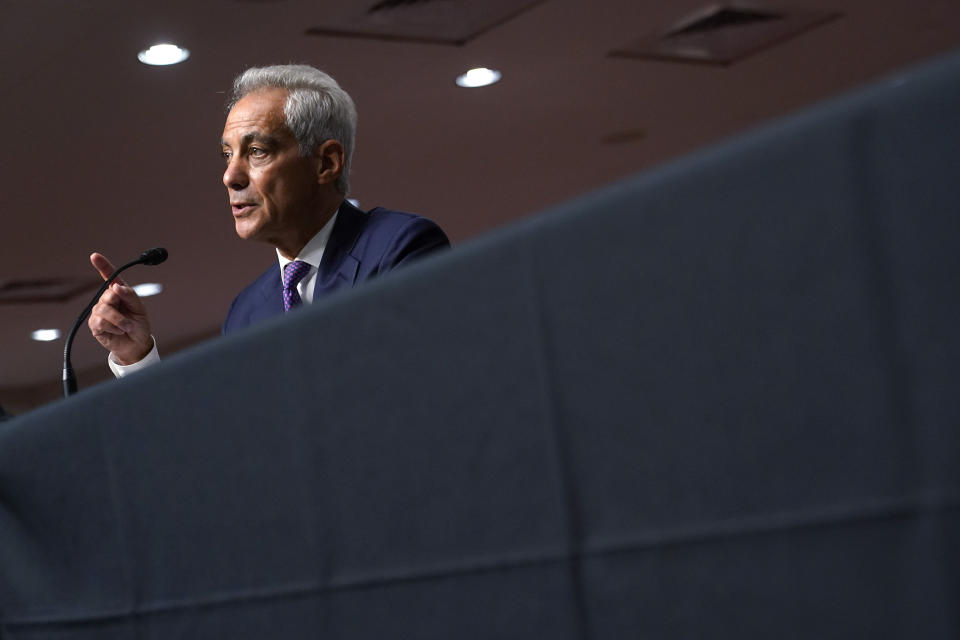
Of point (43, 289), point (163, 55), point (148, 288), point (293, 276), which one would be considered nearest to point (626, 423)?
point (293, 276)

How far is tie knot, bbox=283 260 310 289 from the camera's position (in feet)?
6.26

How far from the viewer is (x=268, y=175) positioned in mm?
1983

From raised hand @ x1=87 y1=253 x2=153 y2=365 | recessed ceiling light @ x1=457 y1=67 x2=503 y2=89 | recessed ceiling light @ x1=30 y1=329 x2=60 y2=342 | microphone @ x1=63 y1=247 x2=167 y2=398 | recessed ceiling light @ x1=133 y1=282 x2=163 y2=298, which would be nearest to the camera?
microphone @ x1=63 y1=247 x2=167 y2=398

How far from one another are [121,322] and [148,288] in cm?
639

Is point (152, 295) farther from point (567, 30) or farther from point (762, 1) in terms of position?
point (762, 1)

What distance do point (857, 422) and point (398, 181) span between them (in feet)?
19.3

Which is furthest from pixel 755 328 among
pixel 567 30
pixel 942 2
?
pixel 942 2

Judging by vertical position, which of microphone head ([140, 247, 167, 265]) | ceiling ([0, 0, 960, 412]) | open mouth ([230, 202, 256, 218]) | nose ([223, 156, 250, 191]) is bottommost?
microphone head ([140, 247, 167, 265])

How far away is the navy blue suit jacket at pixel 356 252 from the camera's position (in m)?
1.74

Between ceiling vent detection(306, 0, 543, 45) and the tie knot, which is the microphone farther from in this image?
ceiling vent detection(306, 0, 543, 45)

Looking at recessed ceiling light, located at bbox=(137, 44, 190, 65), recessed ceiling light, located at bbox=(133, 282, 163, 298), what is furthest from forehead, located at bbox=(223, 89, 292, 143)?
recessed ceiling light, located at bbox=(133, 282, 163, 298)

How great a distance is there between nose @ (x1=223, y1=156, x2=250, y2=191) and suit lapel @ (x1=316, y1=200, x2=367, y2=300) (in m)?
0.17

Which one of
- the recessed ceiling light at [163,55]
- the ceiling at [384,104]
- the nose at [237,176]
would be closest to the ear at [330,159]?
the nose at [237,176]

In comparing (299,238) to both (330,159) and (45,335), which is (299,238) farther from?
(45,335)
